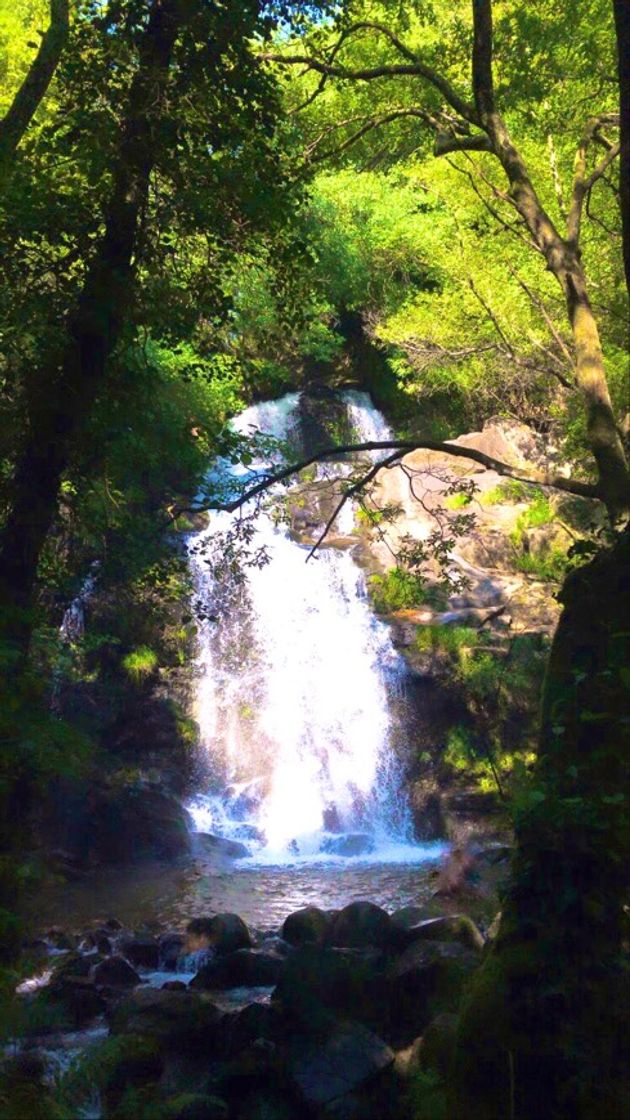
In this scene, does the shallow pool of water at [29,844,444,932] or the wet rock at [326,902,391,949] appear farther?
the shallow pool of water at [29,844,444,932]

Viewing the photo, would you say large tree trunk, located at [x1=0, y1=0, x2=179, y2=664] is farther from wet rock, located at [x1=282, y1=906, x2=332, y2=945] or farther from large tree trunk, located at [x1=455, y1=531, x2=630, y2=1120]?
wet rock, located at [x1=282, y1=906, x2=332, y2=945]

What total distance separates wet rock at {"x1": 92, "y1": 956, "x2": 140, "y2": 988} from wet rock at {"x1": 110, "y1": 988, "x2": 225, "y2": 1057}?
4.36ft

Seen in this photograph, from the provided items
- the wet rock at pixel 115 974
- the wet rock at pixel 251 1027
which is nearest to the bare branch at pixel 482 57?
the wet rock at pixel 251 1027

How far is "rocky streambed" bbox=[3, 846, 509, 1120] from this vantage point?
5035 mm

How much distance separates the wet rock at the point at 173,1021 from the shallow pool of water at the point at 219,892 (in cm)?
351

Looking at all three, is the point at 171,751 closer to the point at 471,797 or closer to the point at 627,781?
the point at 471,797

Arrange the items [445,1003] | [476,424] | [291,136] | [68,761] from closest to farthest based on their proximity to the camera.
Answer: [68,761]
[445,1003]
[291,136]
[476,424]

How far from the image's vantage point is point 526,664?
16.6 metres

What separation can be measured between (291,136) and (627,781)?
665cm

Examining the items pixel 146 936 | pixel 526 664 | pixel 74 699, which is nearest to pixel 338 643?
pixel 526 664

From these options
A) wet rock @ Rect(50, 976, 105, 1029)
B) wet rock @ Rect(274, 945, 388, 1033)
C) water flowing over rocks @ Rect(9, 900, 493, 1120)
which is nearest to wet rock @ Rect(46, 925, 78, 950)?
water flowing over rocks @ Rect(9, 900, 493, 1120)

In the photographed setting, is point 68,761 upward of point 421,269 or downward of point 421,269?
downward

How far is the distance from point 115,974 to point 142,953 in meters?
0.73

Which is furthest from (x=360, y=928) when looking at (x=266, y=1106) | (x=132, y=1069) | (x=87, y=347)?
(x=87, y=347)
